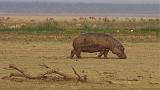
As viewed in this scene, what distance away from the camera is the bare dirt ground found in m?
17.8

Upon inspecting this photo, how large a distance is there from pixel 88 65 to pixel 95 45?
2.47m

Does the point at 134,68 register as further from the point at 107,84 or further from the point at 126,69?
the point at 107,84

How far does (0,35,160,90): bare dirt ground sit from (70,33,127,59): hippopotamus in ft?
1.13

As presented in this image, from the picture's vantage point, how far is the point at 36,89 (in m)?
17.0

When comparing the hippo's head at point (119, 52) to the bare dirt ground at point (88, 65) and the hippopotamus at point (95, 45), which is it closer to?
the hippopotamus at point (95, 45)

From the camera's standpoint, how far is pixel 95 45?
82.2 feet

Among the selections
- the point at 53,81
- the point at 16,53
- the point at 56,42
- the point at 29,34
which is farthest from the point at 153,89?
the point at 29,34

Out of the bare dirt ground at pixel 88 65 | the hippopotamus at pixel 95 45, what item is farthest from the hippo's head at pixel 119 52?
the bare dirt ground at pixel 88 65

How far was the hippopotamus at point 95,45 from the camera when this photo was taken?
81.7ft

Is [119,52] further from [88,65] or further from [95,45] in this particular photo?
[88,65]

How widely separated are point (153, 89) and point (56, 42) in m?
16.3

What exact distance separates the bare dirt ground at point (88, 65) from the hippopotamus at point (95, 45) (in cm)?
34

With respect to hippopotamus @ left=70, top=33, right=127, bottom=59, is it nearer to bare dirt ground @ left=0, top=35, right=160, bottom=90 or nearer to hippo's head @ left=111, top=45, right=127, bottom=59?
hippo's head @ left=111, top=45, right=127, bottom=59

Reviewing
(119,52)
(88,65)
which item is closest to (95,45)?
(119,52)
